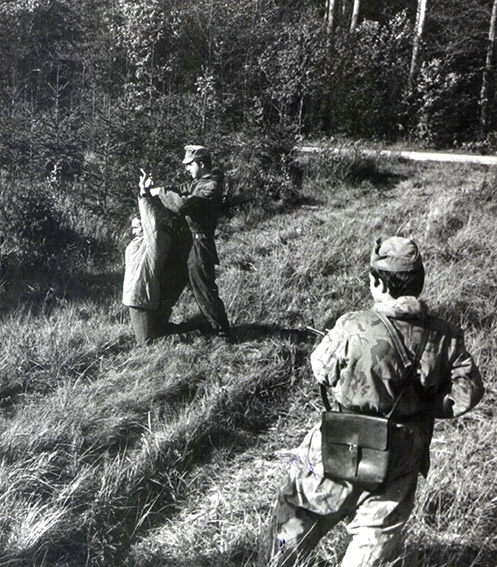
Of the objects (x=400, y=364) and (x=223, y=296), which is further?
(x=223, y=296)

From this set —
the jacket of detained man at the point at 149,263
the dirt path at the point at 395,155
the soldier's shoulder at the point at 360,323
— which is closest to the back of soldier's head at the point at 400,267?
the soldier's shoulder at the point at 360,323

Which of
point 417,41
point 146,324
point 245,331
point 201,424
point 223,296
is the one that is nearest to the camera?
point 201,424

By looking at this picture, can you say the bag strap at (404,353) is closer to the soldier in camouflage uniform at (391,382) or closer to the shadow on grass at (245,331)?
the soldier in camouflage uniform at (391,382)

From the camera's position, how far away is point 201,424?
4887 mm

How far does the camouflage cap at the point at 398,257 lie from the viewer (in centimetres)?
280

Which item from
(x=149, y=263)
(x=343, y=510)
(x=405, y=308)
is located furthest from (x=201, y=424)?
(x=405, y=308)

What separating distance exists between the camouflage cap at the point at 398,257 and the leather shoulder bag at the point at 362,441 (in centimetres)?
20

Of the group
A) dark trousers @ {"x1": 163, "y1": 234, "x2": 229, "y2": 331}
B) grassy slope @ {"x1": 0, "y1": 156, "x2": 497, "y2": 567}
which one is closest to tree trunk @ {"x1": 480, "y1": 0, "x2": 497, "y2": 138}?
grassy slope @ {"x1": 0, "y1": 156, "x2": 497, "y2": 567}

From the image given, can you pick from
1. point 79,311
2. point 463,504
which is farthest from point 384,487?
point 79,311

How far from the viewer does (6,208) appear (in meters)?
7.93

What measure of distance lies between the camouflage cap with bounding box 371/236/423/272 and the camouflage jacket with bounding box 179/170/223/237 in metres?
3.09

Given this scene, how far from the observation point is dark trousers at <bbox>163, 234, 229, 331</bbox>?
5.94 metres

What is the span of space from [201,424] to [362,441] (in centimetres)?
226

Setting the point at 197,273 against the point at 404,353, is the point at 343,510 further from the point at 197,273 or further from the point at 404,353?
the point at 197,273
